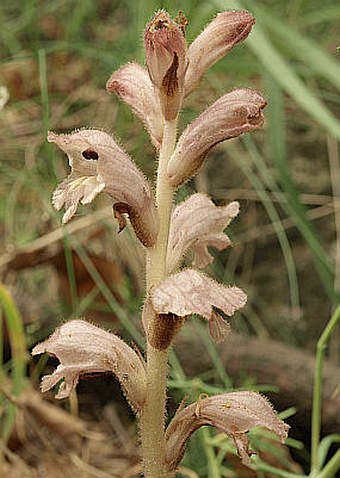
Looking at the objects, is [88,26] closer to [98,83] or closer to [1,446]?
[98,83]

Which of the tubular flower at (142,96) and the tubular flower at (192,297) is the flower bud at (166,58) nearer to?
the tubular flower at (142,96)

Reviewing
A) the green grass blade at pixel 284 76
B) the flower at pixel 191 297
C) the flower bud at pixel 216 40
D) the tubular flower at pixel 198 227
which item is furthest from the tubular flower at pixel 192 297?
the green grass blade at pixel 284 76

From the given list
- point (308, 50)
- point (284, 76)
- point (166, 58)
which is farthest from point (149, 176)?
point (166, 58)

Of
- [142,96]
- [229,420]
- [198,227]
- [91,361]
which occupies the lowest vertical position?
[229,420]

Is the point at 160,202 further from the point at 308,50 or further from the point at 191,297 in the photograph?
the point at 308,50

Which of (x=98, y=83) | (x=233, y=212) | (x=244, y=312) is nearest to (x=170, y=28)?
(x=233, y=212)

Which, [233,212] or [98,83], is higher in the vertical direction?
[98,83]

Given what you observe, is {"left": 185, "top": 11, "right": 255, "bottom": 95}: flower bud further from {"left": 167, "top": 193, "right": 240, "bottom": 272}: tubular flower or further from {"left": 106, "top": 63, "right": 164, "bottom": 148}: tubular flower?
{"left": 167, "top": 193, "right": 240, "bottom": 272}: tubular flower
